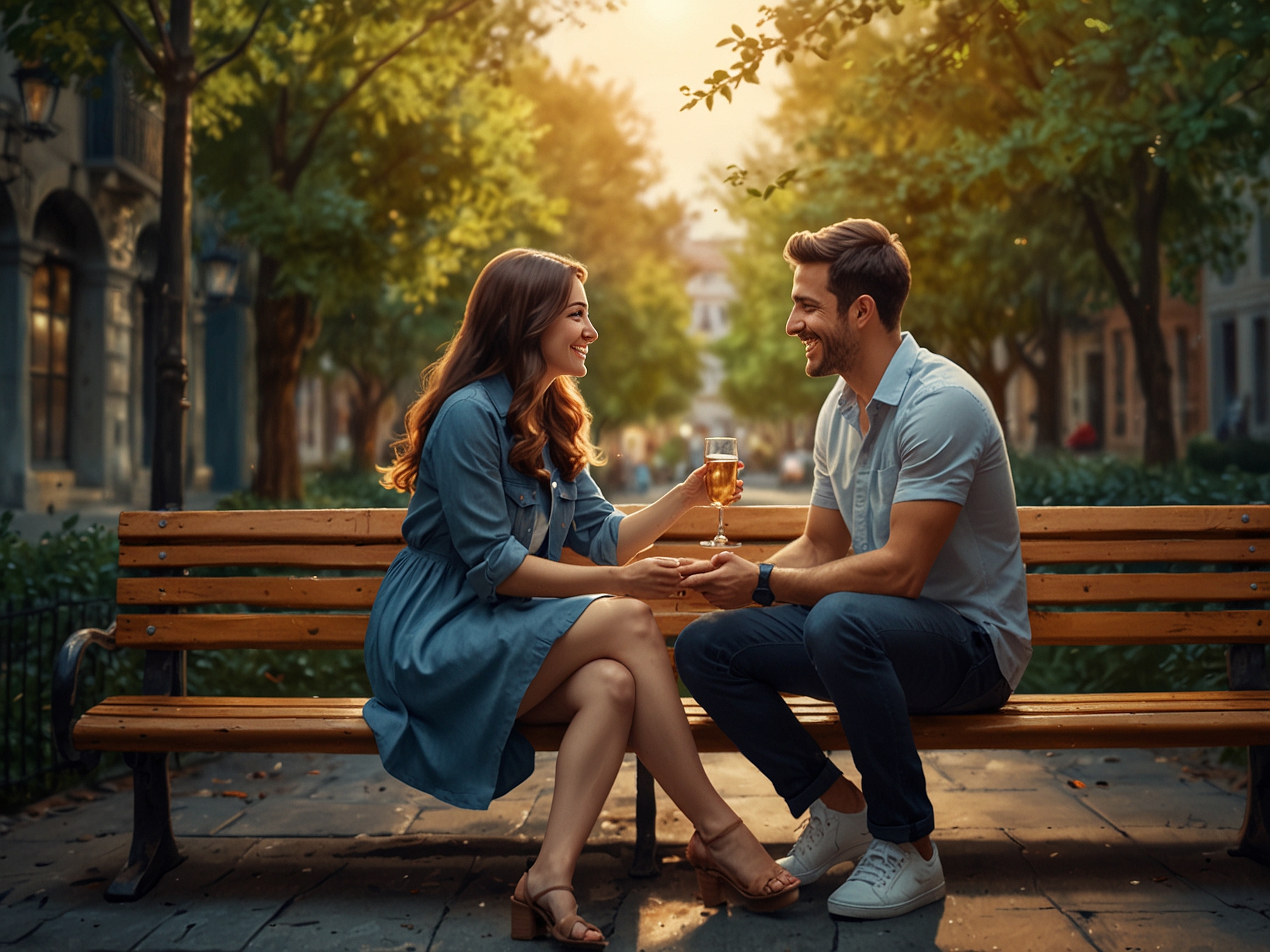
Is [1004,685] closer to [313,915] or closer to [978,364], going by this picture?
[313,915]

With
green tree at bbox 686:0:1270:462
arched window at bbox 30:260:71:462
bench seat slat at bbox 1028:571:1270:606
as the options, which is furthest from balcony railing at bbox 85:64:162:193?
bench seat slat at bbox 1028:571:1270:606

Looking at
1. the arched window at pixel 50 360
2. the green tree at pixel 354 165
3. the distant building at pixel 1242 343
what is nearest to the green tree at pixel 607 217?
the green tree at pixel 354 165

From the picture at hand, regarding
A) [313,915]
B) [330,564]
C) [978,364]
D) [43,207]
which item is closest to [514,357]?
[330,564]

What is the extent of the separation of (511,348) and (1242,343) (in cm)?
2526

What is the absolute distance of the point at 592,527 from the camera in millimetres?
3607

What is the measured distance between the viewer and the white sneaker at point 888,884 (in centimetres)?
306

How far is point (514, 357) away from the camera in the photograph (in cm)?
330

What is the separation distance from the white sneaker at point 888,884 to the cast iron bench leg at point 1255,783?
42.6 inches

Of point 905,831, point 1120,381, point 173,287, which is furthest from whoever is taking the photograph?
point 1120,381

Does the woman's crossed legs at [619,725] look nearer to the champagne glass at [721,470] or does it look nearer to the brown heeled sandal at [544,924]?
the brown heeled sandal at [544,924]

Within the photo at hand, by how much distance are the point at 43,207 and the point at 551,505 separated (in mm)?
15748

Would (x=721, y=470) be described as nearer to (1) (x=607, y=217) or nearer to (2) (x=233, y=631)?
(2) (x=233, y=631)

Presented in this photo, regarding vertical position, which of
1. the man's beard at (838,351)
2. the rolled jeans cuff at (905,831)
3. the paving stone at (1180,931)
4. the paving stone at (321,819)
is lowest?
the paving stone at (321,819)

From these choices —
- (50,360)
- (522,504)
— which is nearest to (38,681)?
(522,504)
